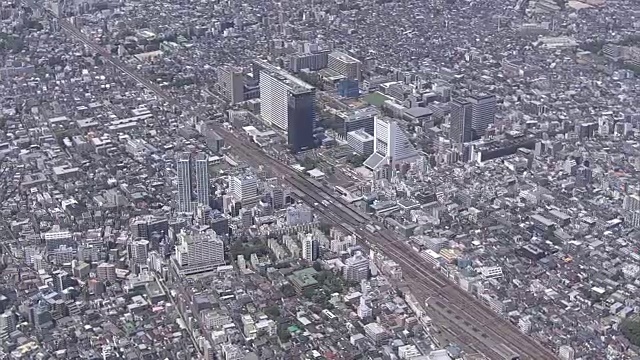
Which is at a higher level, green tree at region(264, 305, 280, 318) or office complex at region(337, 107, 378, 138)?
office complex at region(337, 107, 378, 138)

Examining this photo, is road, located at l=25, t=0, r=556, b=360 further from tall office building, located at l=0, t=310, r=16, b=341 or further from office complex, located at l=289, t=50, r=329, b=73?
tall office building, located at l=0, t=310, r=16, b=341

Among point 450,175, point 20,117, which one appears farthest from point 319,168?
point 20,117

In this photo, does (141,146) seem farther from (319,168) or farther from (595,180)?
(595,180)

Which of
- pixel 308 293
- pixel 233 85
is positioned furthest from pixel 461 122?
pixel 308 293

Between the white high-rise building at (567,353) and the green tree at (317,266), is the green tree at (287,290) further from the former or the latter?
the white high-rise building at (567,353)

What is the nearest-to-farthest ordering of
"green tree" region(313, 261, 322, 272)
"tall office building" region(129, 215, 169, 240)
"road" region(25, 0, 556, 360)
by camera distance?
"road" region(25, 0, 556, 360)
"green tree" region(313, 261, 322, 272)
"tall office building" region(129, 215, 169, 240)

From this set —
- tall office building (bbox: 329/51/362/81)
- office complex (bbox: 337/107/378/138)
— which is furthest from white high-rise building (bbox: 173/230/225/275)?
tall office building (bbox: 329/51/362/81)
